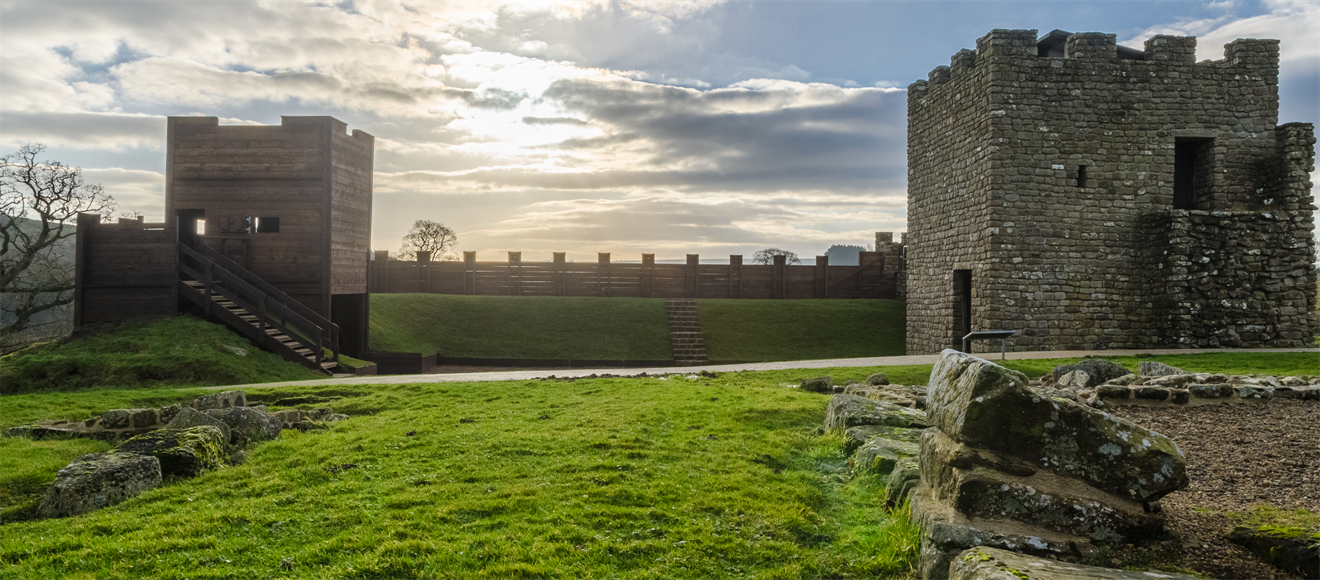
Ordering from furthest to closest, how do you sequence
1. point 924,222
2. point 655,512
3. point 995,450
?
1. point 924,222
2. point 655,512
3. point 995,450

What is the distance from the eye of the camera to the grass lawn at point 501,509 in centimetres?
483

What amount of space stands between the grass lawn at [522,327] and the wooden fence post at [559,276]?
2047mm

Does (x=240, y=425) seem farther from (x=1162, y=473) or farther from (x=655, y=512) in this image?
(x=1162, y=473)

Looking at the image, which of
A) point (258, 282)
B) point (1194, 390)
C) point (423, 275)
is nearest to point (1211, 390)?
point (1194, 390)

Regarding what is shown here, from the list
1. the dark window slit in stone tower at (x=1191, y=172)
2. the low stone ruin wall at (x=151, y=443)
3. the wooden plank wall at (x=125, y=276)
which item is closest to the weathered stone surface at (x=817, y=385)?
the low stone ruin wall at (x=151, y=443)

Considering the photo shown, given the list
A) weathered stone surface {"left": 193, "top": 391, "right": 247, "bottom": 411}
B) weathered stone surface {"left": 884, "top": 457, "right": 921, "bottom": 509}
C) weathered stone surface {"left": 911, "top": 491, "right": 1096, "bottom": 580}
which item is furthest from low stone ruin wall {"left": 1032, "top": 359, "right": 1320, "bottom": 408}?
weathered stone surface {"left": 193, "top": 391, "right": 247, "bottom": 411}

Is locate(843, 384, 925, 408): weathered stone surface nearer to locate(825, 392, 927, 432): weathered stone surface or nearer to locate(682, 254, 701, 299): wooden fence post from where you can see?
locate(825, 392, 927, 432): weathered stone surface

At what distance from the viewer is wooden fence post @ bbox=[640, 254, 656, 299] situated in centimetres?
3403

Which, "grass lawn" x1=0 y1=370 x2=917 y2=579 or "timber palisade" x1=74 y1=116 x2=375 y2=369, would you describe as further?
"timber palisade" x1=74 y1=116 x2=375 y2=369

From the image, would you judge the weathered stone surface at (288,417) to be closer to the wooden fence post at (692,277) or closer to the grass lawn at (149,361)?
the grass lawn at (149,361)

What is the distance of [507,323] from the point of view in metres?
28.2

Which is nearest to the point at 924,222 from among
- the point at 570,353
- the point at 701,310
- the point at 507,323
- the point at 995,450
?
the point at 701,310

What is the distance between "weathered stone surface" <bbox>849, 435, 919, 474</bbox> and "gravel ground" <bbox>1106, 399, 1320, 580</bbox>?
198 centimetres

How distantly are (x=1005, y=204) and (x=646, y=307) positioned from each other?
1524 centimetres
